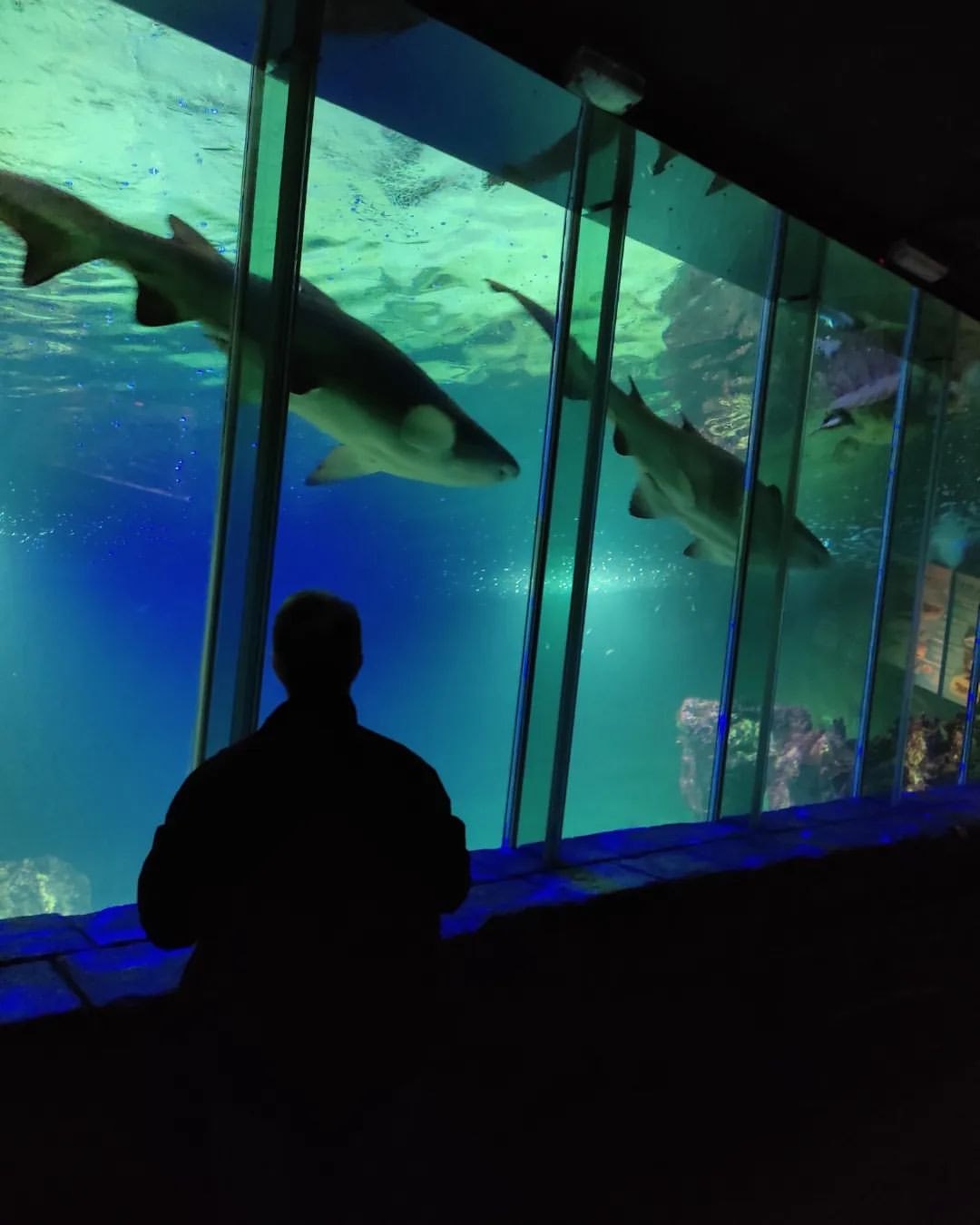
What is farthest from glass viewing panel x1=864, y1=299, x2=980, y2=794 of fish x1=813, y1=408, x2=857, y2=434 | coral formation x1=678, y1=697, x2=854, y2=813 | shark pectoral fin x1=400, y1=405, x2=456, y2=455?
shark pectoral fin x1=400, y1=405, x2=456, y2=455

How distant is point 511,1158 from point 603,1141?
0.29 metres

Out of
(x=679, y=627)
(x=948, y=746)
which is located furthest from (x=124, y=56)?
(x=679, y=627)

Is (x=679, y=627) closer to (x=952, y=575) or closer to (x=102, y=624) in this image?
(x=952, y=575)

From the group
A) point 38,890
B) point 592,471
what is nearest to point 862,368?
point 592,471

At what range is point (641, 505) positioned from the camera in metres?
5.57

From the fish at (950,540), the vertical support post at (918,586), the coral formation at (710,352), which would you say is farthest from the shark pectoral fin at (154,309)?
the fish at (950,540)

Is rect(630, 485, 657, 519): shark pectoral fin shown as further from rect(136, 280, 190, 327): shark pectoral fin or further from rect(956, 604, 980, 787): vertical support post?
rect(956, 604, 980, 787): vertical support post

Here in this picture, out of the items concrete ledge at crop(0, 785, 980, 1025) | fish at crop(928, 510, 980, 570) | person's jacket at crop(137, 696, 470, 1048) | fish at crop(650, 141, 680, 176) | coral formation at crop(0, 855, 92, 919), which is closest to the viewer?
person's jacket at crop(137, 696, 470, 1048)

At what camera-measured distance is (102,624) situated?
39219mm

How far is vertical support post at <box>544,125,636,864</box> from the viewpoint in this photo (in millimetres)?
3543

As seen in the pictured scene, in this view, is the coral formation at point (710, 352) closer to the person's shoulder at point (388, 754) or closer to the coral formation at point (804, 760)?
the coral formation at point (804, 760)

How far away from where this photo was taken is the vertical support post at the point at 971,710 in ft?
24.6

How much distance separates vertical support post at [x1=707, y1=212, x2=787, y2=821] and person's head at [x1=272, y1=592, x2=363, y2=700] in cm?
364

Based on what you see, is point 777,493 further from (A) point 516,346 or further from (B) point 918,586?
(A) point 516,346
